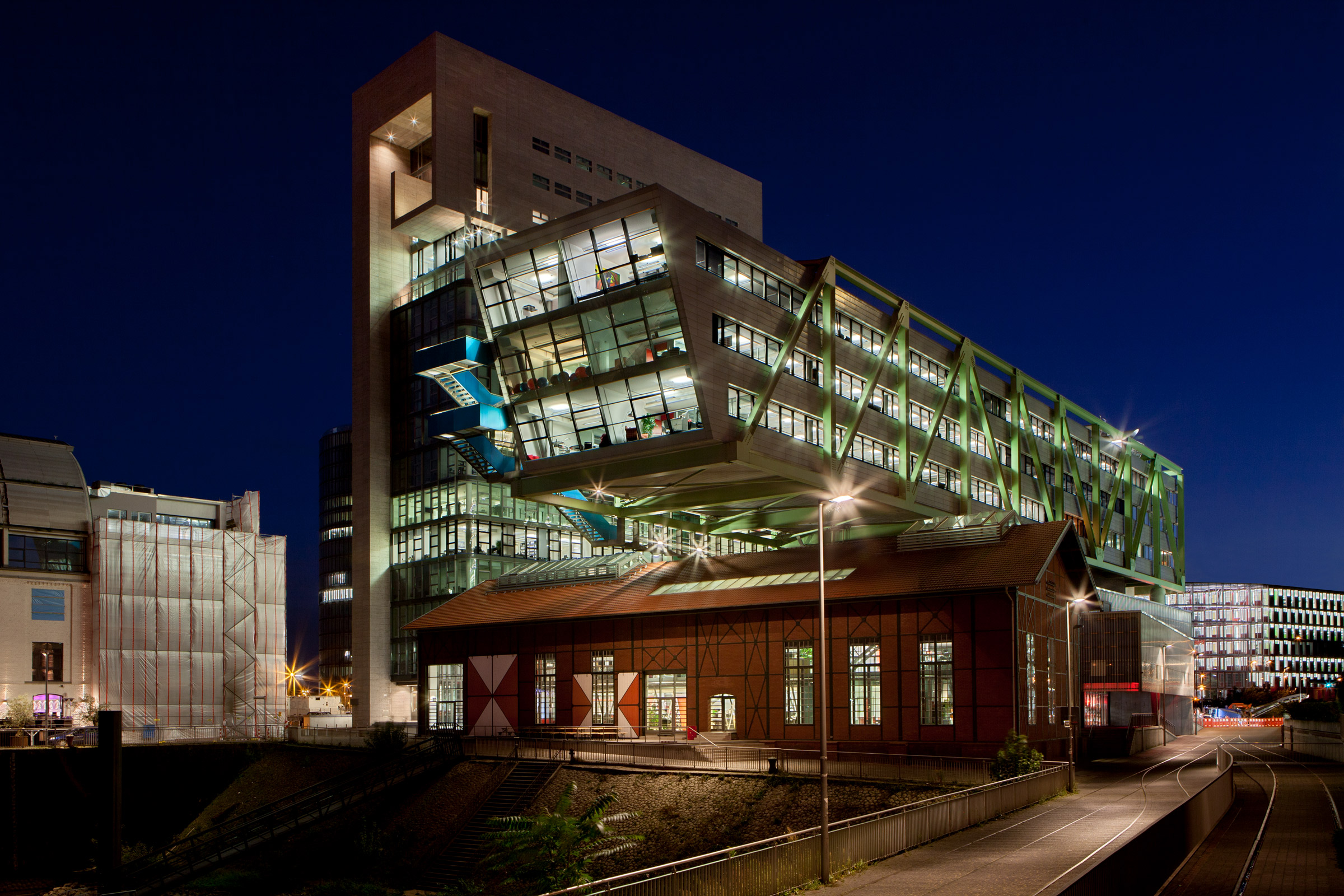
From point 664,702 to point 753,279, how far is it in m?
20.9

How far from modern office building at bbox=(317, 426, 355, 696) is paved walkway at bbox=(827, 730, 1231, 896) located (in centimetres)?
12889

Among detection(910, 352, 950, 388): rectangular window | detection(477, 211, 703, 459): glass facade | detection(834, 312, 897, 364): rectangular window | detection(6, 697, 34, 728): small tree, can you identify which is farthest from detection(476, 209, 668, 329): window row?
detection(6, 697, 34, 728): small tree

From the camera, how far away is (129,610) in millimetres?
79500

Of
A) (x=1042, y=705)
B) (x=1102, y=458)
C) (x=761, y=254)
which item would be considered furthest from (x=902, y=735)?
(x=1102, y=458)

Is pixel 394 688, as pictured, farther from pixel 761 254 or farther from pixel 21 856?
pixel 761 254

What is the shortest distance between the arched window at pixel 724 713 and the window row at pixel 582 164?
196 feet

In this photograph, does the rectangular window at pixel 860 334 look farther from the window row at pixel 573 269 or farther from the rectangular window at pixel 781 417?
the window row at pixel 573 269

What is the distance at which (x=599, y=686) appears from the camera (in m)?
58.7

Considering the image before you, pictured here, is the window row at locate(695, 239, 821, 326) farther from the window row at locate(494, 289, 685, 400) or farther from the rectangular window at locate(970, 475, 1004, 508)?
the rectangular window at locate(970, 475, 1004, 508)

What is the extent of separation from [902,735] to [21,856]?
41084 millimetres

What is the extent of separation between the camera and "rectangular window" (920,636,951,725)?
48219 millimetres

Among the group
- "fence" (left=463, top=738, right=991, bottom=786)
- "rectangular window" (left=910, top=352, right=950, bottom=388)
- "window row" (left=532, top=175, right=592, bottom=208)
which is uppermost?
"window row" (left=532, top=175, right=592, bottom=208)

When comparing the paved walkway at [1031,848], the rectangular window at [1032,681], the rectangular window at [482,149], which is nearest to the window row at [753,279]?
the rectangular window at [1032,681]

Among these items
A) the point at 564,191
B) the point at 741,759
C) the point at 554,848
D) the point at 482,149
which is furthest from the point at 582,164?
the point at 554,848
